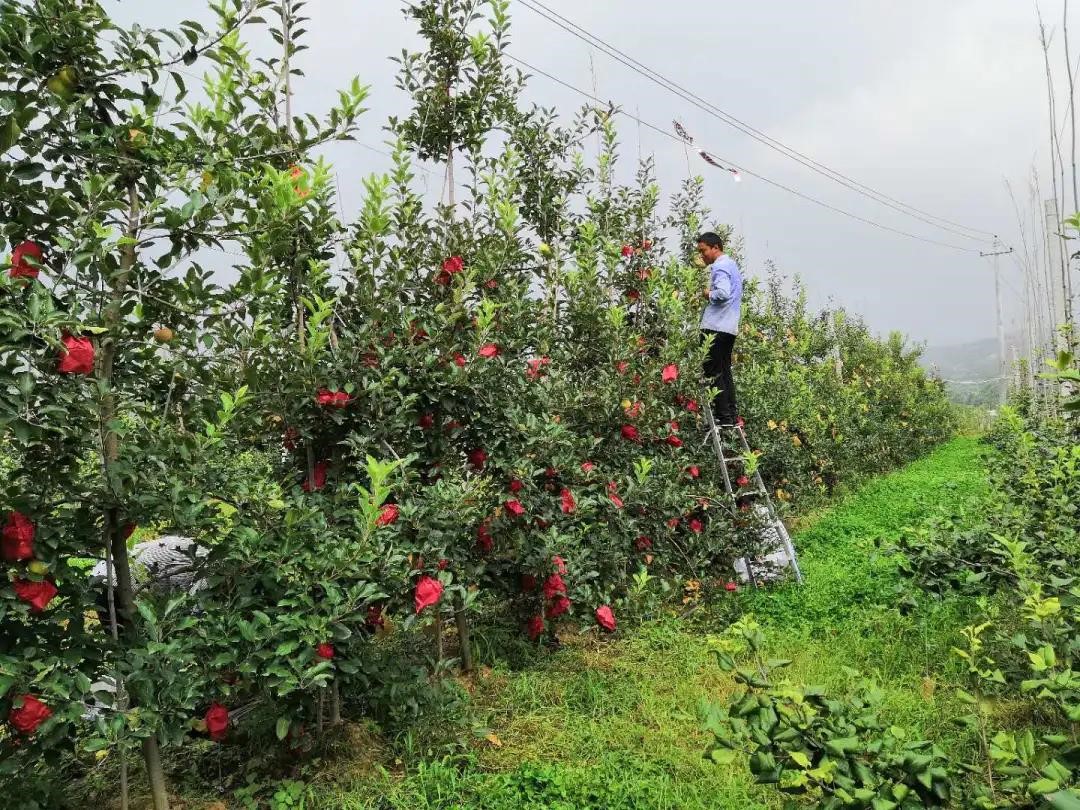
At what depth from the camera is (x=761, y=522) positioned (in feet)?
14.1

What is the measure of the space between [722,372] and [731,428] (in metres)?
0.40

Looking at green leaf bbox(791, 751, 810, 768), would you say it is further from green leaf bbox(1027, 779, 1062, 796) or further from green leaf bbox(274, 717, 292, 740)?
green leaf bbox(274, 717, 292, 740)

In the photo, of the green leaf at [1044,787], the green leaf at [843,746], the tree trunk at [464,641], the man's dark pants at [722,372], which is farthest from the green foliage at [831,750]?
the man's dark pants at [722,372]

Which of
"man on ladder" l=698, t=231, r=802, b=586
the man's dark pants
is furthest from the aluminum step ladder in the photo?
the man's dark pants

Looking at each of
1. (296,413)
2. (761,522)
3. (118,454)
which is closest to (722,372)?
(761,522)

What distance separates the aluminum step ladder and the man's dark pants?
12cm

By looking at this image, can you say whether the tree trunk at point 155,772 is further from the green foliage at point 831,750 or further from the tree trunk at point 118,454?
the green foliage at point 831,750

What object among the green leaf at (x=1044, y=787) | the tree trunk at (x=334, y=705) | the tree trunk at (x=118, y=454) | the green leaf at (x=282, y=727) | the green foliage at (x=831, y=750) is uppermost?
the tree trunk at (x=118, y=454)

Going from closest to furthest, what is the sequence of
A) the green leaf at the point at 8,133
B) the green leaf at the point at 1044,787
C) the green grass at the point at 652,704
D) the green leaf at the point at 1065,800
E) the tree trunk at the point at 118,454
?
1. the green leaf at the point at 1065,800
2. the green leaf at the point at 1044,787
3. the green leaf at the point at 8,133
4. the tree trunk at the point at 118,454
5. the green grass at the point at 652,704

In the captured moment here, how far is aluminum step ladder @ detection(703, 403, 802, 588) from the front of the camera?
4.35 m

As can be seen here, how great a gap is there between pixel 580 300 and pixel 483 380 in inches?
50.4

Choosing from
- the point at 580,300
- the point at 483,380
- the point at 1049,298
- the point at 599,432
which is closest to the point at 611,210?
the point at 580,300

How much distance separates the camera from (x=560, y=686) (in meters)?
3.05

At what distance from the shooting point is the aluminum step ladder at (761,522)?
4.35 meters
